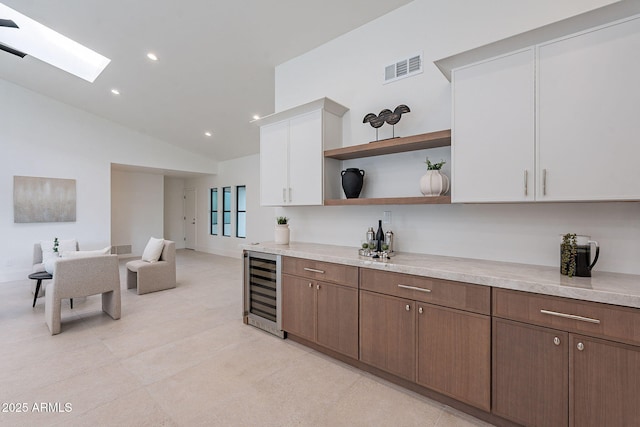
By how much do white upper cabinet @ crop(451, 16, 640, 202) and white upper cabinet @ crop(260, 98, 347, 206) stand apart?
4.22ft

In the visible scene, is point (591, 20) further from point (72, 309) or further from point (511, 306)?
point (72, 309)

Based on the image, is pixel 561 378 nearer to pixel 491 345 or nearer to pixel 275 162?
pixel 491 345

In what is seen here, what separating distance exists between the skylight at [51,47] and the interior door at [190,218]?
5.03 metres

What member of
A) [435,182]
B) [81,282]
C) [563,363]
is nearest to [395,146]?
[435,182]

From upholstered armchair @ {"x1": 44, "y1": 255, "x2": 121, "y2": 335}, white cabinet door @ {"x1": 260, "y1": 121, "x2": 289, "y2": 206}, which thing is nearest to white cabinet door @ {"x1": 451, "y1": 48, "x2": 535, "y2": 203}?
white cabinet door @ {"x1": 260, "y1": 121, "x2": 289, "y2": 206}

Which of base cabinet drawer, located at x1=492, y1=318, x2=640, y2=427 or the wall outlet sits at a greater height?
the wall outlet

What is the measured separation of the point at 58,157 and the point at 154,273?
3685 mm

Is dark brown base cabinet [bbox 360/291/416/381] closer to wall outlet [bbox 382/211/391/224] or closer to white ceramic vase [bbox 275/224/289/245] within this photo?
wall outlet [bbox 382/211/391/224]

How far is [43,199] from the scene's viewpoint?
5.67 metres

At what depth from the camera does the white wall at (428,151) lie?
1.92 meters

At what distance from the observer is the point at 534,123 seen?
1772 mm

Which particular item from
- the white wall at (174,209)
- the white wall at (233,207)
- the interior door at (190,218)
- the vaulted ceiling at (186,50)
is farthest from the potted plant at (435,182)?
the white wall at (174,209)

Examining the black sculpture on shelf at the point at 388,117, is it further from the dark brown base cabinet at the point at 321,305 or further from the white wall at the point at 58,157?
the white wall at the point at 58,157

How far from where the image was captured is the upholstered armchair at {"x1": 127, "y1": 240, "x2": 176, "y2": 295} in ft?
14.9
